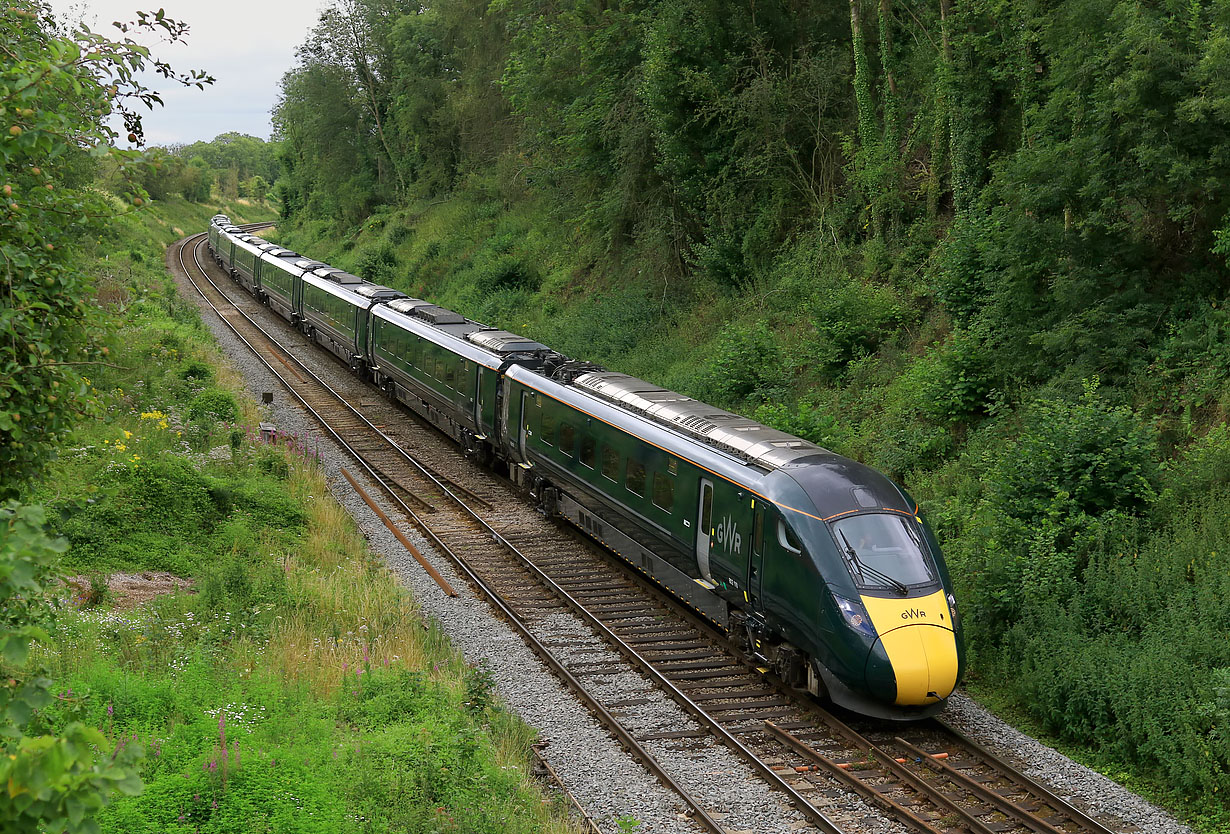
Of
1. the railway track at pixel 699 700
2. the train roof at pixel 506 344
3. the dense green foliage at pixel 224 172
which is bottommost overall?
the railway track at pixel 699 700

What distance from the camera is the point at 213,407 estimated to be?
23.0 m

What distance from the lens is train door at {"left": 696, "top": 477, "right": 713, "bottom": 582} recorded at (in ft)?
42.2

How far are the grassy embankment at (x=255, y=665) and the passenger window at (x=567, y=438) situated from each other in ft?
11.9

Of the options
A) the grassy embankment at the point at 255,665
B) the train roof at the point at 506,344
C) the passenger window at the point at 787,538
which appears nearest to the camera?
the grassy embankment at the point at 255,665

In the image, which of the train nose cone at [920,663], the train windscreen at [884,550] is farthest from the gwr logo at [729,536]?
the train nose cone at [920,663]

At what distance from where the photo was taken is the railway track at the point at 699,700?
938 centimetres

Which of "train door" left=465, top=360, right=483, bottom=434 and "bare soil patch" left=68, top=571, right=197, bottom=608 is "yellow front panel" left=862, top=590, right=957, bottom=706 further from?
"train door" left=465, top=360, right=483, bottom=434

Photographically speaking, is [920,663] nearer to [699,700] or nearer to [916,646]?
[916,646]

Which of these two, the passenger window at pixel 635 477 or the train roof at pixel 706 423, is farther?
the passenger window at pixel 635 477

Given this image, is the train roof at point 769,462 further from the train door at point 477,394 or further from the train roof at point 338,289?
the train roof at point 338,289

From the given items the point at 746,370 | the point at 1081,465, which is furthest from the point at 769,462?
the point at 746,370

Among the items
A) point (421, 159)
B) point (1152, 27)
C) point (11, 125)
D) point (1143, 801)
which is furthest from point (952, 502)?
point (421, 159)

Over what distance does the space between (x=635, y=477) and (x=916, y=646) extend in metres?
5.39

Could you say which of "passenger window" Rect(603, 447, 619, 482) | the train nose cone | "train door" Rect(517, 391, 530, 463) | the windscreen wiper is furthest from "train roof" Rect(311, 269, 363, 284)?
the train nose cone
